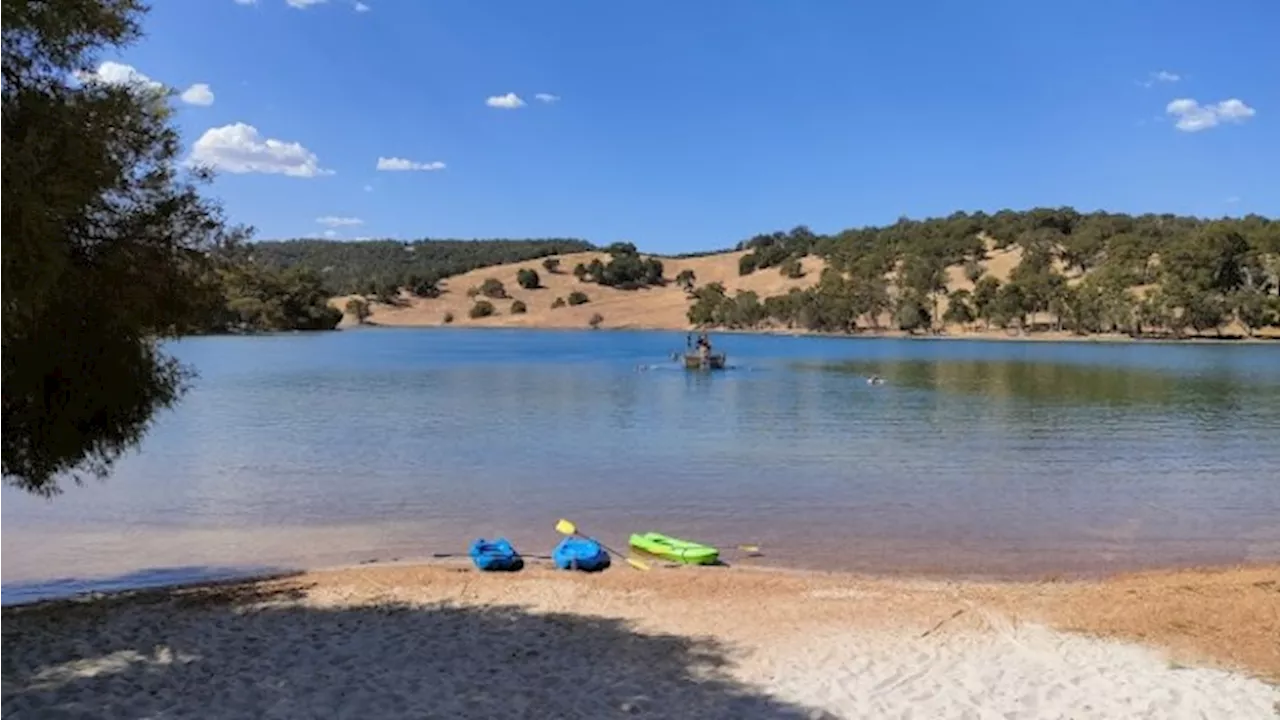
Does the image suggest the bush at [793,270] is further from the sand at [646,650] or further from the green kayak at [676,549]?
the sand at [646,650]

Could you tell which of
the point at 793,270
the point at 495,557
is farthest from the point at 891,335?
the point at 495,557

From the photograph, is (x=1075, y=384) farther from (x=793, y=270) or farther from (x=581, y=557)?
(x=793, y=270)

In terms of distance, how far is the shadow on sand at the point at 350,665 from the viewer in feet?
25.9

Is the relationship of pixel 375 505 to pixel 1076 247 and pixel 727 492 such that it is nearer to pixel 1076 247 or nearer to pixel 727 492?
pixel 727 492

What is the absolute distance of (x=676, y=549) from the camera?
1552 cm

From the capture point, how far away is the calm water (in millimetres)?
17047

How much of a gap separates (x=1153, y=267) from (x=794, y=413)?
107307 millimetres

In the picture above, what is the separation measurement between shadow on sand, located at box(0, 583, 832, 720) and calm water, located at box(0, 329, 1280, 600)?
15.4ft

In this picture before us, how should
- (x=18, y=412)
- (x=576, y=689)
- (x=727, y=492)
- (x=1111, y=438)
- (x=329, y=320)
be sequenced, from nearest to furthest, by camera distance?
1. (x=576, y=689)
2. (x=18, y=412)
3. (x=727, y=492)
4. (x=1111, y=438)
5. (x=329, y=320)

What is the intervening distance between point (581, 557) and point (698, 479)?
9686mm

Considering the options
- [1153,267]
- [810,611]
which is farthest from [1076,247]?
[810,611]

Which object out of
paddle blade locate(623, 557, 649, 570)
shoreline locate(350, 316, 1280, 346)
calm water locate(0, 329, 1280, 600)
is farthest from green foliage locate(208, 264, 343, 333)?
shoreline locate(350, 316, 1280, 346)

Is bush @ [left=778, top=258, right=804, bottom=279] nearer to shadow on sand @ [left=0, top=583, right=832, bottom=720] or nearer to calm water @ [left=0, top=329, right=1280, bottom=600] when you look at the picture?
calm water @ [left=0, top=329, right=1280, bottom=600]

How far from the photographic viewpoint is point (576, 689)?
8.52 meters
